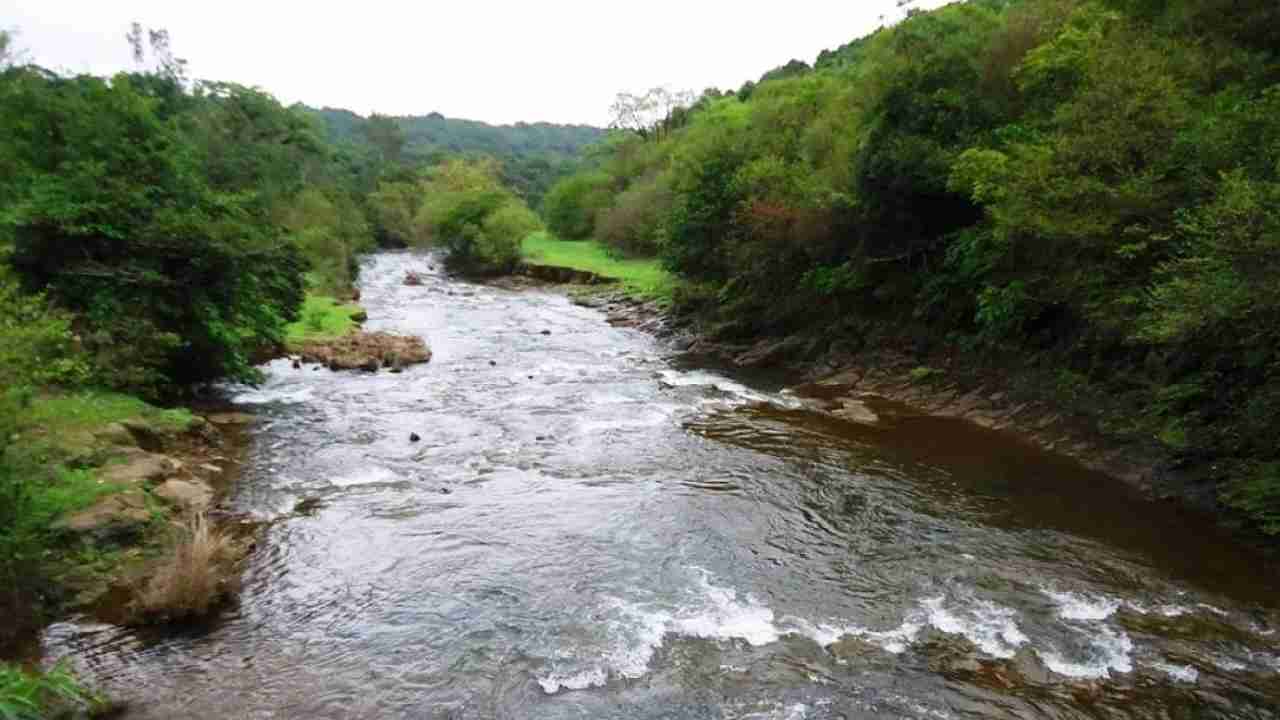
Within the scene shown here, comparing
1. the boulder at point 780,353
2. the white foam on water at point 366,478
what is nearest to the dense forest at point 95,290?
the white foam on water at point 366,478

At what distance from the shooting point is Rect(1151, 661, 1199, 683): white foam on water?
34.7 ft

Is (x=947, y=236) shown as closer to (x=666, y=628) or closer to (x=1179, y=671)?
(x=1179, y=671)

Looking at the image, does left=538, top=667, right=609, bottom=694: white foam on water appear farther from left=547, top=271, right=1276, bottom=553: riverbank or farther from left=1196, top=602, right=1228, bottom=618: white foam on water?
left=547, top=271, right=1276, bottom=553: riverbank

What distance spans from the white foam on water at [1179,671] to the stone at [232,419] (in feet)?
71.2

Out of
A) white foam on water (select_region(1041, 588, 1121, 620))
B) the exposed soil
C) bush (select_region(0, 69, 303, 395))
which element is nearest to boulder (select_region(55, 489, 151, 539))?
bush (select_region(0, 69, 303, 395))

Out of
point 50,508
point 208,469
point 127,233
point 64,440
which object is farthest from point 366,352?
point 50,508

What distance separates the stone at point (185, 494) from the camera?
50.8 ft

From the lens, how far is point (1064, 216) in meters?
19.2

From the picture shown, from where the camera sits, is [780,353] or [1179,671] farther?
[780,353]

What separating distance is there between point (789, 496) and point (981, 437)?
25.0ft

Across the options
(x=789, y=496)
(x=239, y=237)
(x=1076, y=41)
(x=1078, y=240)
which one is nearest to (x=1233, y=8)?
(x=1076, y=41)

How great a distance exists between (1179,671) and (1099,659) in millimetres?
946

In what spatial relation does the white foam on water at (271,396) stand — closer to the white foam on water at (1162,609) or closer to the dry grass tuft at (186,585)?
the dry grass tuft at (186,585)

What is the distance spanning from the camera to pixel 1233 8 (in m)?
20.8
